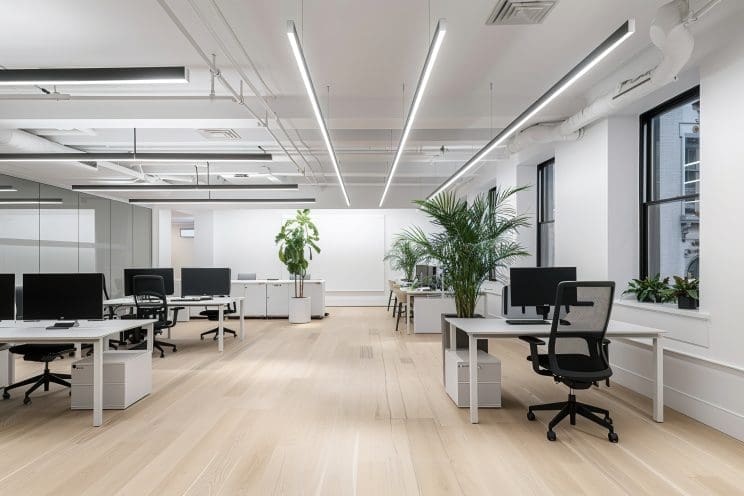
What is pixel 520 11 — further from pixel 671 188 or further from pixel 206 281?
pixel 206 281

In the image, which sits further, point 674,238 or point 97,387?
point 674,238

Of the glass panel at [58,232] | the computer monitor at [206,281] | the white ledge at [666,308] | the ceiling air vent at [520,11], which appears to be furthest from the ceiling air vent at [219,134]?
the white ledge at [666,308]

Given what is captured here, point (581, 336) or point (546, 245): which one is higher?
point (546, 245)

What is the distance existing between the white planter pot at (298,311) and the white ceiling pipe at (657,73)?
6.62 meters

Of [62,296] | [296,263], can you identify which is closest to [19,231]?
[62,296]

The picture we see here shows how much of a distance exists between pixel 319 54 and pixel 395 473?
3866 millimetres

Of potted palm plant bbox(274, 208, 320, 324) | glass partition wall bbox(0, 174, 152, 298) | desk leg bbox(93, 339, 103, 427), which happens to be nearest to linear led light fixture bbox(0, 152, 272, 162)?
glass partition wall bbox(0, 174, 152, 298)

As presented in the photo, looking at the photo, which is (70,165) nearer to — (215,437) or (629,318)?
(215,437)

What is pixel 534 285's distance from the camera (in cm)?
503

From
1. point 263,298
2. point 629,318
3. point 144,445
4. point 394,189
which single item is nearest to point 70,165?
point 263,298

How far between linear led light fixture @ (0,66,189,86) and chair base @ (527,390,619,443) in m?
4.09

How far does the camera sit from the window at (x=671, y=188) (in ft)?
16.5

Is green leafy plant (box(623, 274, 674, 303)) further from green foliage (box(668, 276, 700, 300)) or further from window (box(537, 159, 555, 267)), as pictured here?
window (box(537, 159, 555, 267))

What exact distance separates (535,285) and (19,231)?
8.26 metres
